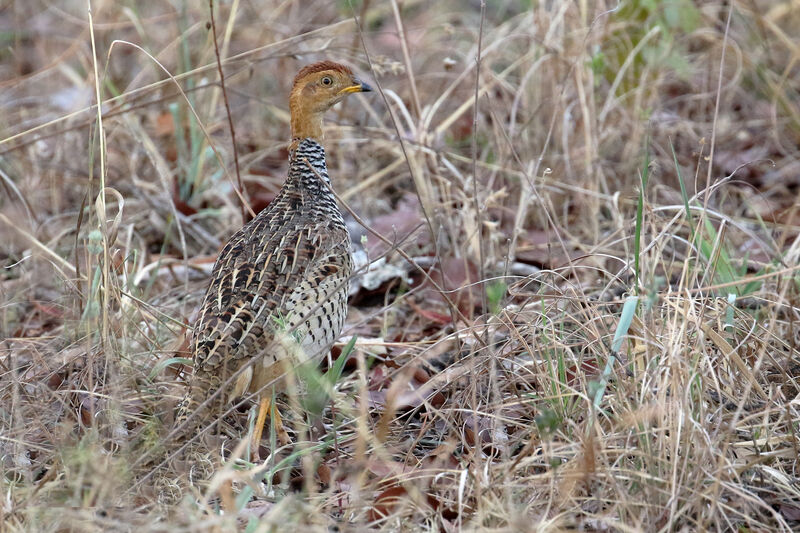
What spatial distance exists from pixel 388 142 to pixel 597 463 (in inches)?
120

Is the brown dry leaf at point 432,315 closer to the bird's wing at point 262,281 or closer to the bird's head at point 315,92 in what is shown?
the bird's wing at point 262,281

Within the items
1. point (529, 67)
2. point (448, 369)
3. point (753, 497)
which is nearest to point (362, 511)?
point (448, 369)

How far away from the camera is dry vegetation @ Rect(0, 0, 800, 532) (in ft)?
10.2

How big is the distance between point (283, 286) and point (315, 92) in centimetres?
114

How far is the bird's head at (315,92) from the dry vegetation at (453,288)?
0.68 feet

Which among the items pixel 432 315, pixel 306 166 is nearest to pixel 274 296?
pixel 306 166

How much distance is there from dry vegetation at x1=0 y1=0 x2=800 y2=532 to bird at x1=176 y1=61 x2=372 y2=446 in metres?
0.20

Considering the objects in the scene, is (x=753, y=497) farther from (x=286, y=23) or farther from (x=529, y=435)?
(x=286, y=23)

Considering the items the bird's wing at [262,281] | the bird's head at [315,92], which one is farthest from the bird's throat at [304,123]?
the bird's wing at [262,281]

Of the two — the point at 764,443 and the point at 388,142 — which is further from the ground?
the point at 388,142

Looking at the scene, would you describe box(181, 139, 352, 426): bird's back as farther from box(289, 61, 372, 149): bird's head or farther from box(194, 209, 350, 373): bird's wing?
box(289, 61, 372, 149): bird's head

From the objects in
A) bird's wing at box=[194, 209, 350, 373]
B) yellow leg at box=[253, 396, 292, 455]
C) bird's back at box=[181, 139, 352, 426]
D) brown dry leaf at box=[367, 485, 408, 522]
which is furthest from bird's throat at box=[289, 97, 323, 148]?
brown dry leaf at box=[367, 485, 408, 522]

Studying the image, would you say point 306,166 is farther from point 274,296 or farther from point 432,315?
point 432,315

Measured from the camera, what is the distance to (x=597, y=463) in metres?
3.11
